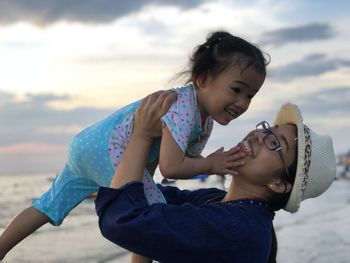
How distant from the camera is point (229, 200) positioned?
2574 mm

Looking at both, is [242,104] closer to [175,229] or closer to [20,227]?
[175,229]

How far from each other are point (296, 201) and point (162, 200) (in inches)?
26.6

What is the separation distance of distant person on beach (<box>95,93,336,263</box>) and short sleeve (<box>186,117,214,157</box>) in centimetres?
47

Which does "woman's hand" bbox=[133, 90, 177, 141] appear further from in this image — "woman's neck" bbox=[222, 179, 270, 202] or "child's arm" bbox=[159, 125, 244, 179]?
"woman's neck" bbox=[222, 179, 270, 202]

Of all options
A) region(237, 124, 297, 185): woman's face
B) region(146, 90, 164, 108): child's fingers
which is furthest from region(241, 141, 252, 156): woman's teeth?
region(146, 90, 164, 108): child's fingers

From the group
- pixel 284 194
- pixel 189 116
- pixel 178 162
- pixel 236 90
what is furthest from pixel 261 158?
pixel 236 90

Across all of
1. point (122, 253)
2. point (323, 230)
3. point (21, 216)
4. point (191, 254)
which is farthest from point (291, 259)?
point (191, 254)

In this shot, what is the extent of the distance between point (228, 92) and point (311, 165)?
2.21 feet

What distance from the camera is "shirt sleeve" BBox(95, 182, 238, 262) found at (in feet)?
7.02

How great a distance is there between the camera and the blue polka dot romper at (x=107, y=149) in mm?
2832

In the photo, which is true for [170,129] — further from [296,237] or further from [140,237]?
[296,237]

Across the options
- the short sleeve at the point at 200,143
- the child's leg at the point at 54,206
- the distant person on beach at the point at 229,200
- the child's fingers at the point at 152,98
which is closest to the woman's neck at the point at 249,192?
the distant person on beach at the point at 229,200

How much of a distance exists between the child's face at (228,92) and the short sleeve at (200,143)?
158 mm

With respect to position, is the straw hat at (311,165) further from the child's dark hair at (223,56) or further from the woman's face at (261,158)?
the child's dark hair at (223,56)
